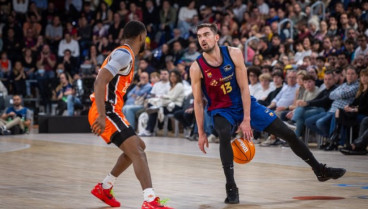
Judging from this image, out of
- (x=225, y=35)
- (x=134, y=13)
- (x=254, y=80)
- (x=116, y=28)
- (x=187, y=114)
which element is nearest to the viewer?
(x=254, y=80)

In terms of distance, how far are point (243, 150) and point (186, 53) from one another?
1297 cm

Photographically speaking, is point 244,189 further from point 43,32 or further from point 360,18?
point 43,32

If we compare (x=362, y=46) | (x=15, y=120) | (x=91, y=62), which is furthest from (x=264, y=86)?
(x=91, y=62)

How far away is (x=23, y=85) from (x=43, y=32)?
3.41 metres

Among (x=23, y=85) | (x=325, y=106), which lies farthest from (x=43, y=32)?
(x=325, y=106)

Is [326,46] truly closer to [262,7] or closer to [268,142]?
[268,142]

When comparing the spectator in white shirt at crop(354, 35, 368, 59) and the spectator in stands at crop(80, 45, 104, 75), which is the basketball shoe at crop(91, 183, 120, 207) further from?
the spectator in stands at crop(80, 45, 104, 75)

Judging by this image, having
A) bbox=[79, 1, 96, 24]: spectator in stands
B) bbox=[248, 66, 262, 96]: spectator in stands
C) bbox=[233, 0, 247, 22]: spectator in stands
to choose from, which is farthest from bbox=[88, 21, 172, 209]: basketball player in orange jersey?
bbox=[79, 1, 96, 24]: spectator in stands

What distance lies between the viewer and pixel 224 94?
21.6 ft

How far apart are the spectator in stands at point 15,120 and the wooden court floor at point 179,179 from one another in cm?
463

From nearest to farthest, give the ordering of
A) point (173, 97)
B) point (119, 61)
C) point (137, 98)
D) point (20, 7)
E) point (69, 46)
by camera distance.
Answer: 1. point (119, 61)
2. point (173, 97)
3. point (137, 98)
4. point (69, 46)
5. point (20, 7)

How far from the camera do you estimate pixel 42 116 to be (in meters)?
18.1

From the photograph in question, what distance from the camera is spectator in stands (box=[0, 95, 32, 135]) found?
17.2 meters

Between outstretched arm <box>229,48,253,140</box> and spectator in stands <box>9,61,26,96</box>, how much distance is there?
14983 millimetres
